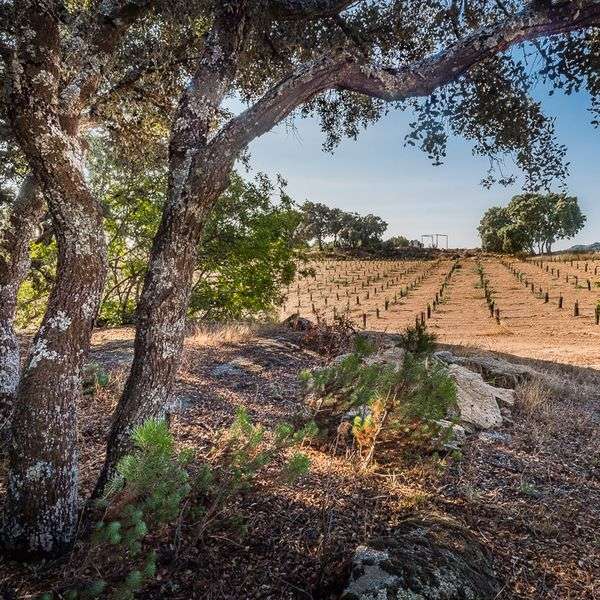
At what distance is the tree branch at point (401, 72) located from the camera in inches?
124

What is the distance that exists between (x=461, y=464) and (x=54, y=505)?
12.6 feet

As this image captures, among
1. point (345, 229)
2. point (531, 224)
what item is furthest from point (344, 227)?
point (531, 224)

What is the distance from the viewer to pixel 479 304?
31469 millimetres

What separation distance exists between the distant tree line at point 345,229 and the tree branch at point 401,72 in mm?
80977

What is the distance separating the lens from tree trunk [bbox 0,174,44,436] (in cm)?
427

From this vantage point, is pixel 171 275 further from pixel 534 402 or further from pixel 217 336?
pixel 217 336

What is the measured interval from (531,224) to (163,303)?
84798mm

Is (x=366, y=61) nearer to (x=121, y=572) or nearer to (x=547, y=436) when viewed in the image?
(x=121, y=572)

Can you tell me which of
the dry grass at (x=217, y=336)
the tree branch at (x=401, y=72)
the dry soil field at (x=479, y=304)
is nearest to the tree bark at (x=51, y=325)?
the tree branch at (x=401, y=72)

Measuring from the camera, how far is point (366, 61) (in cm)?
347

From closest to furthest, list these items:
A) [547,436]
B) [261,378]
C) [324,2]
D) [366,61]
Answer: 1. [366,61]
2. [324,2]
3. [547,436]
4. [261,378]

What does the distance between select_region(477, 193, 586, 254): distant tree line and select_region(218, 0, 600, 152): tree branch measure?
74.5m

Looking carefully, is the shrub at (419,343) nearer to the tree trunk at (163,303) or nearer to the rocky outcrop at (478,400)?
the rocky outcrop at (478,400)

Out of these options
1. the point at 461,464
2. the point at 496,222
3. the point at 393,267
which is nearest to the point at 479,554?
the point at 461,464
